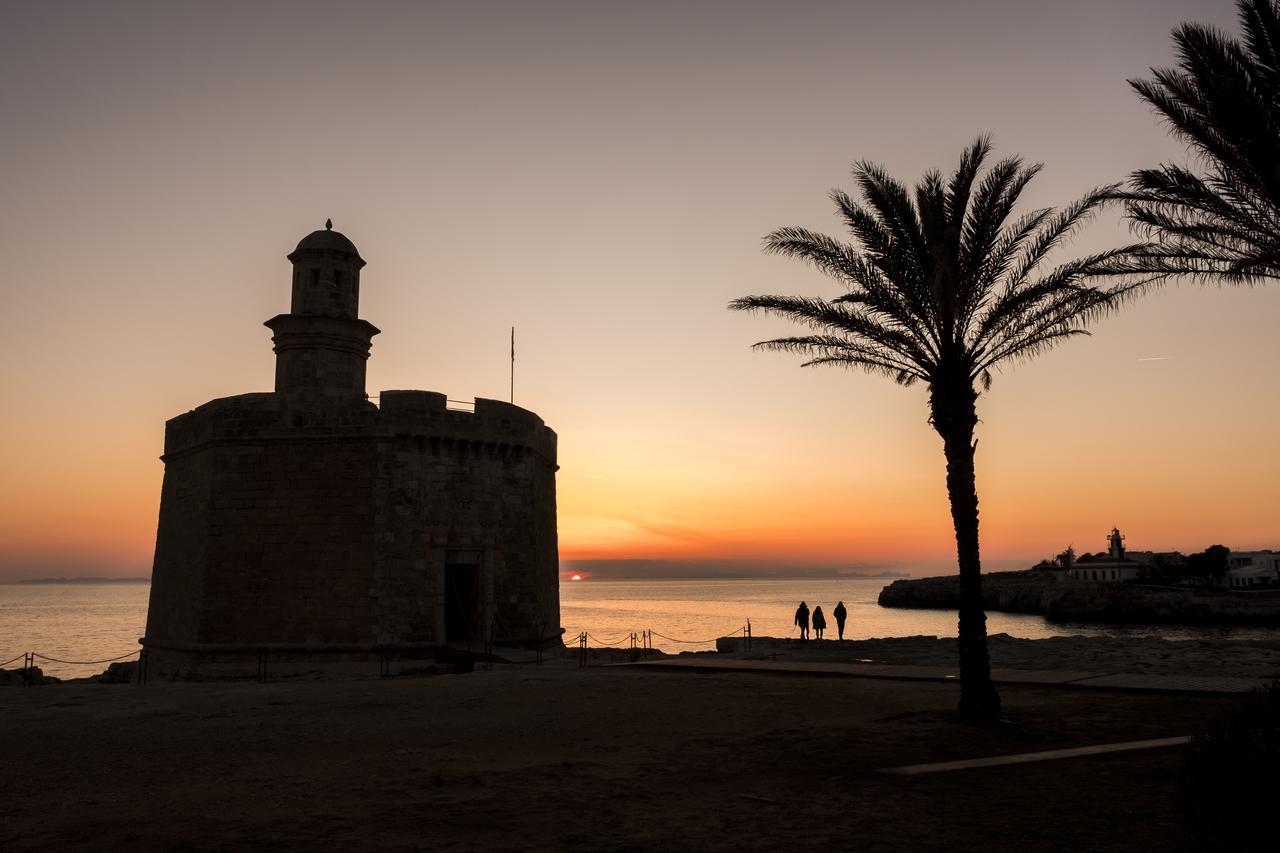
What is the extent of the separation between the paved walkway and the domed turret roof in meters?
14.3

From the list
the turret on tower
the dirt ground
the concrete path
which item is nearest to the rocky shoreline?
the turret on tower

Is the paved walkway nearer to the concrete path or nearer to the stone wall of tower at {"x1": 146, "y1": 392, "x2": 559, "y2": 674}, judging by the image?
the concrete path

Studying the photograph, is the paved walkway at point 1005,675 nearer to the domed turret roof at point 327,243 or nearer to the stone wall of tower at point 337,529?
the stone wall of tower at point 337,529

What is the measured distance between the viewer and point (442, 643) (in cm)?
2177

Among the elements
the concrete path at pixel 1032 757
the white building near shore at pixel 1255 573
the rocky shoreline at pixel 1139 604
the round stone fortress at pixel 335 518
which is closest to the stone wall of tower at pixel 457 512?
the round stone fortress at pixel 335 518

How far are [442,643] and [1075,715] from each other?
15.2 meters

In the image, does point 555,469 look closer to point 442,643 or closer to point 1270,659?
point 442,643

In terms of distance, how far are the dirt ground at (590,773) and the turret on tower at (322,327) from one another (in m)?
11.8

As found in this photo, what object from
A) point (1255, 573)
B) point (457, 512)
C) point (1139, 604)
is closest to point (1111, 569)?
point (1255, 573)

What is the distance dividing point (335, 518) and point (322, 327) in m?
5.65

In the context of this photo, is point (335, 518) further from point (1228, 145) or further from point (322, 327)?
point (1228, 145)

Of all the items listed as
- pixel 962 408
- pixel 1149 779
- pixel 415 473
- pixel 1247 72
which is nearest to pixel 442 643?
pixel 415 473

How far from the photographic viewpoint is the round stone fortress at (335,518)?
21078 millimetres

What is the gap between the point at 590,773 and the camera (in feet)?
27.0
